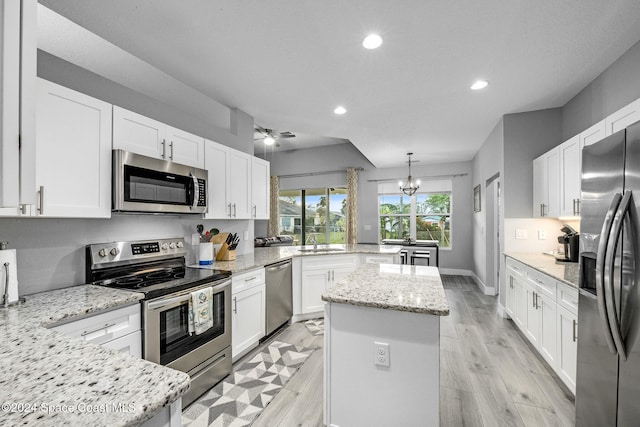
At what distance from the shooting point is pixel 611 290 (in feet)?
4.01

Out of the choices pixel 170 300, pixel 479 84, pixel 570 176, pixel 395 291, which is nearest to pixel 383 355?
pixel 395 291

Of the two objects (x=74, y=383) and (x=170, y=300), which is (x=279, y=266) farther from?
(x=74, y=383)

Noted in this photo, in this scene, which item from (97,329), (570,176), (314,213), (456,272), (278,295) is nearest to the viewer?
(97,329)

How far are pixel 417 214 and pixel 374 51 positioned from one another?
525cm

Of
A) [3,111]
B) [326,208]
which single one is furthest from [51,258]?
[326,208]

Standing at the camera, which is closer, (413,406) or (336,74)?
(413,406)

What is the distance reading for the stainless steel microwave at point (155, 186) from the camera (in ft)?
6.11

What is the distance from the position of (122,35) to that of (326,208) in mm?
5398

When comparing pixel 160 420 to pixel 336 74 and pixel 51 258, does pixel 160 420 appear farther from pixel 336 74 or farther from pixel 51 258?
pixel 336 74

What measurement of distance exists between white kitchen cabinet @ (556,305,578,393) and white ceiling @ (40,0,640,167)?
2080 mm

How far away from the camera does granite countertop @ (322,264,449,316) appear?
139cm

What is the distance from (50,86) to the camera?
1540 millimetres

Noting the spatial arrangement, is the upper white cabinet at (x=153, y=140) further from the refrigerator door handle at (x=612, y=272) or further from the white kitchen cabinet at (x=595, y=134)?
the white kitchen cabinet at (x=595, y=134)

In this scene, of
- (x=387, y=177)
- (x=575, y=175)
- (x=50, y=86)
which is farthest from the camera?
(x=387, y=177)
